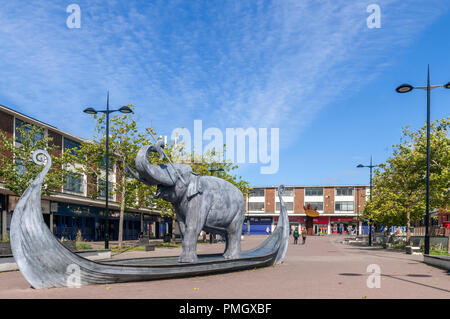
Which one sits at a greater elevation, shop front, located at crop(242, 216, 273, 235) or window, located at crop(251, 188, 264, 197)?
window, located at crop(251, 188, 264, 197)

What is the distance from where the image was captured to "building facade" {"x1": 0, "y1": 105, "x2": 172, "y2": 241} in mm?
29703

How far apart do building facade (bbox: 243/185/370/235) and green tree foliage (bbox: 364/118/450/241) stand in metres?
42.8

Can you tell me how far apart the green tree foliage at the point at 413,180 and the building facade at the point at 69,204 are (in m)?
19.2

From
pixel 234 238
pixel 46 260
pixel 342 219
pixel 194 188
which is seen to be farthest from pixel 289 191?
pixel 46 260

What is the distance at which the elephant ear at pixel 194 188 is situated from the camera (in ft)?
41.9

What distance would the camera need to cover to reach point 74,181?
38969 mm

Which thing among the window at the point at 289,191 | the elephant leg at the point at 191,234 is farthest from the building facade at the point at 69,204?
the window at the point at 289,191

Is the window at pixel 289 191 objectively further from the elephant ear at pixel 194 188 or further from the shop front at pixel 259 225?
the elephant ear at pixel 194 188

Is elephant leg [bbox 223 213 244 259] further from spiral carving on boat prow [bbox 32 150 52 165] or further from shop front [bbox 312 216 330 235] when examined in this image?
shop front [bbox 312 216 330 235]

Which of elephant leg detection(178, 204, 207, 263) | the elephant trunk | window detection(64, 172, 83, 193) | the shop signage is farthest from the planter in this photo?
the shop signage

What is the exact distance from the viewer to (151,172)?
1169 cm

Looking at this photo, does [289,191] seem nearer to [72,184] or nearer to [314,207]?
[314,207]
